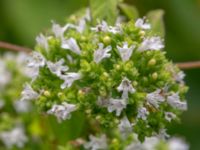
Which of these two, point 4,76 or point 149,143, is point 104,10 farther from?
point 4,76

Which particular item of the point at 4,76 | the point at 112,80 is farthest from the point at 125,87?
the point at 4,76

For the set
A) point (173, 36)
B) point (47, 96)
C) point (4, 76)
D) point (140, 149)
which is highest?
point (173, 36)

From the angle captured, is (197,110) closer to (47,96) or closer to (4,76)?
(4,76)

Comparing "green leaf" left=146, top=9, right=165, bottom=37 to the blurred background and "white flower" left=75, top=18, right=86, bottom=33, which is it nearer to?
"white flower" left=75, top=18, right=86, bottom=33

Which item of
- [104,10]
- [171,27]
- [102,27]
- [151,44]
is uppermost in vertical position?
[171,27]

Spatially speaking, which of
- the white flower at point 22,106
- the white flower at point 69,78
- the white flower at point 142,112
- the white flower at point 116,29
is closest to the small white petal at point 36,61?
the white flower at point 69,78

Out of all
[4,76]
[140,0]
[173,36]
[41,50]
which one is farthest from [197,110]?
[41,50]
